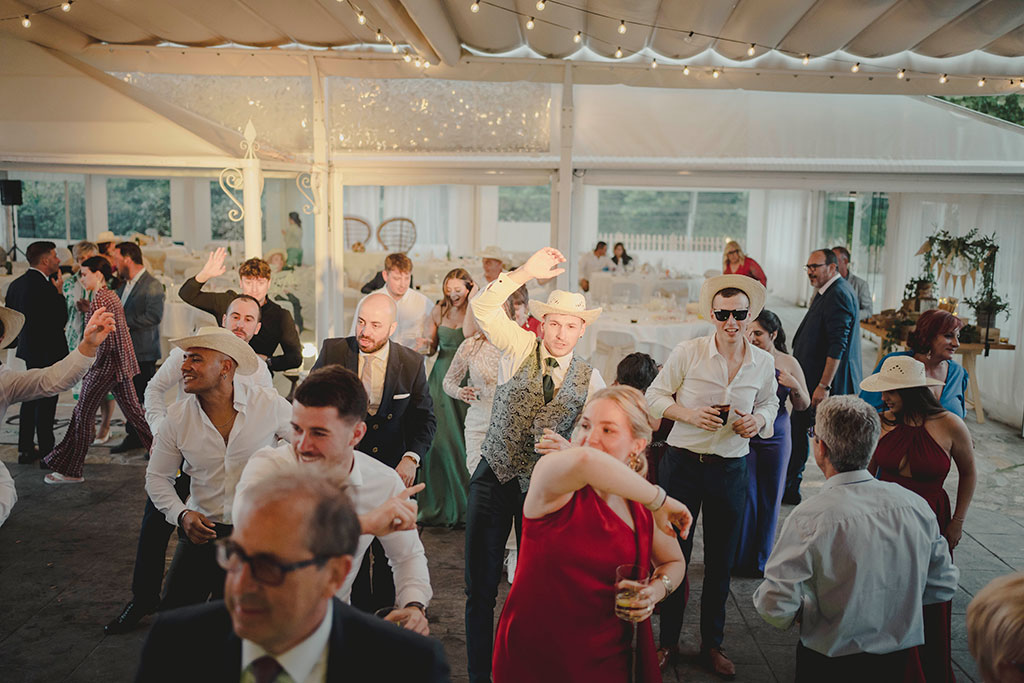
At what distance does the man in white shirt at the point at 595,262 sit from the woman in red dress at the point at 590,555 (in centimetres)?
1236

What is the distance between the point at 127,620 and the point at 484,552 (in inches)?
75.7

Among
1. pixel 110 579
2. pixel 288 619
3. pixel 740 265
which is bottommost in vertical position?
pixel 110 579

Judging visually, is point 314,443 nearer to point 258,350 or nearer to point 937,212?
point 258,350

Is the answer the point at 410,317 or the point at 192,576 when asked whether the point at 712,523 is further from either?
the point at 410,317

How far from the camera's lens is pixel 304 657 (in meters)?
1.45

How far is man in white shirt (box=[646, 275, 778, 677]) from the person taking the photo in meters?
3.93

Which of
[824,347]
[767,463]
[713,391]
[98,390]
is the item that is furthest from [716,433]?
[98,390]

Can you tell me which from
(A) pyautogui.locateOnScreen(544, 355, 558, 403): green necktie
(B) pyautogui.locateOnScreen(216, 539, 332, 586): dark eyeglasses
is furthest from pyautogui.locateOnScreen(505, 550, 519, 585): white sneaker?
(B) pyautogui.locateOnScreen(216, 539, 332, 586): dark eyeglasses

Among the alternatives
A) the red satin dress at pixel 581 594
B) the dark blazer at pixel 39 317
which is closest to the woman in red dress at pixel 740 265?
the dark blazer at pixel 39 317

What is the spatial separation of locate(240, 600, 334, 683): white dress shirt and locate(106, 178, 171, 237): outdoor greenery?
50.1ft

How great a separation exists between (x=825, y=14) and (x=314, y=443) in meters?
5.12

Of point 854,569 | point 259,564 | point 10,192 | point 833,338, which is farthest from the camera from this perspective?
point 10,192

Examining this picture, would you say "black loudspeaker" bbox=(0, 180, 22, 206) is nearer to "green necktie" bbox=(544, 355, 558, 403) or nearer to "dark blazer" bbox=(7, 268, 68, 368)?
"dark blazer" bbox=(7, 268, 68, 368)

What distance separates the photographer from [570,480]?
2.34m
